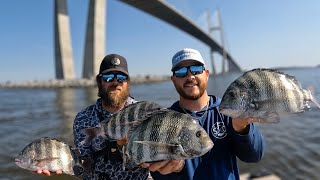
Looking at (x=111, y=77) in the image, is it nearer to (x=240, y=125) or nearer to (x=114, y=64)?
(x=114, y=64)

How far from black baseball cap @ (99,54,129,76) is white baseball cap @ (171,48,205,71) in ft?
2.19

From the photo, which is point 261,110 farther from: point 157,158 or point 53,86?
point 53,86

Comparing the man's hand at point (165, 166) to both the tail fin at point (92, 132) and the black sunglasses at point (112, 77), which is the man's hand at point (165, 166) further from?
the black sunglasses at point (112, 77)

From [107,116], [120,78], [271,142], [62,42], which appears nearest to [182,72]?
[120,78]

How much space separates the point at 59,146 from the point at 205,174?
1.19 meters

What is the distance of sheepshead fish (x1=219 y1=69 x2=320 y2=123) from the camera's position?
81.8 inches

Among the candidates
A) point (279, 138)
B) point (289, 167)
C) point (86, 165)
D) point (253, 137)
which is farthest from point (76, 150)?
point (279, 138)

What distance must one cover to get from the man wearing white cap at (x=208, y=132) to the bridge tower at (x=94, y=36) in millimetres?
40594

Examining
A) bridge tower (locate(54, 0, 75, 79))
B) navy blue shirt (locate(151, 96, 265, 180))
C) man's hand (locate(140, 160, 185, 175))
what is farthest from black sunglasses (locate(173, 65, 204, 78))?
bridge tower (locate(54, 0, 75, 79))

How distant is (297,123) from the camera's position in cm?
1259

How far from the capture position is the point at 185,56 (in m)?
2.61

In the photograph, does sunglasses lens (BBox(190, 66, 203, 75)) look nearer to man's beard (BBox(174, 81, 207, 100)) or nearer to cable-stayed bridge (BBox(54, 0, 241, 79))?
man's beard (BBox(174, 81, 207, 100))

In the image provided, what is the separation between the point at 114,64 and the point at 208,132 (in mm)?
1142

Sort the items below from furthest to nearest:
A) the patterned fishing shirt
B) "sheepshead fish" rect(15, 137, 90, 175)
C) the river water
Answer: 1. the river water
2. the patterned fishing shirt
3. "sheepshead fish" rect(15, 137, 90, 175)
